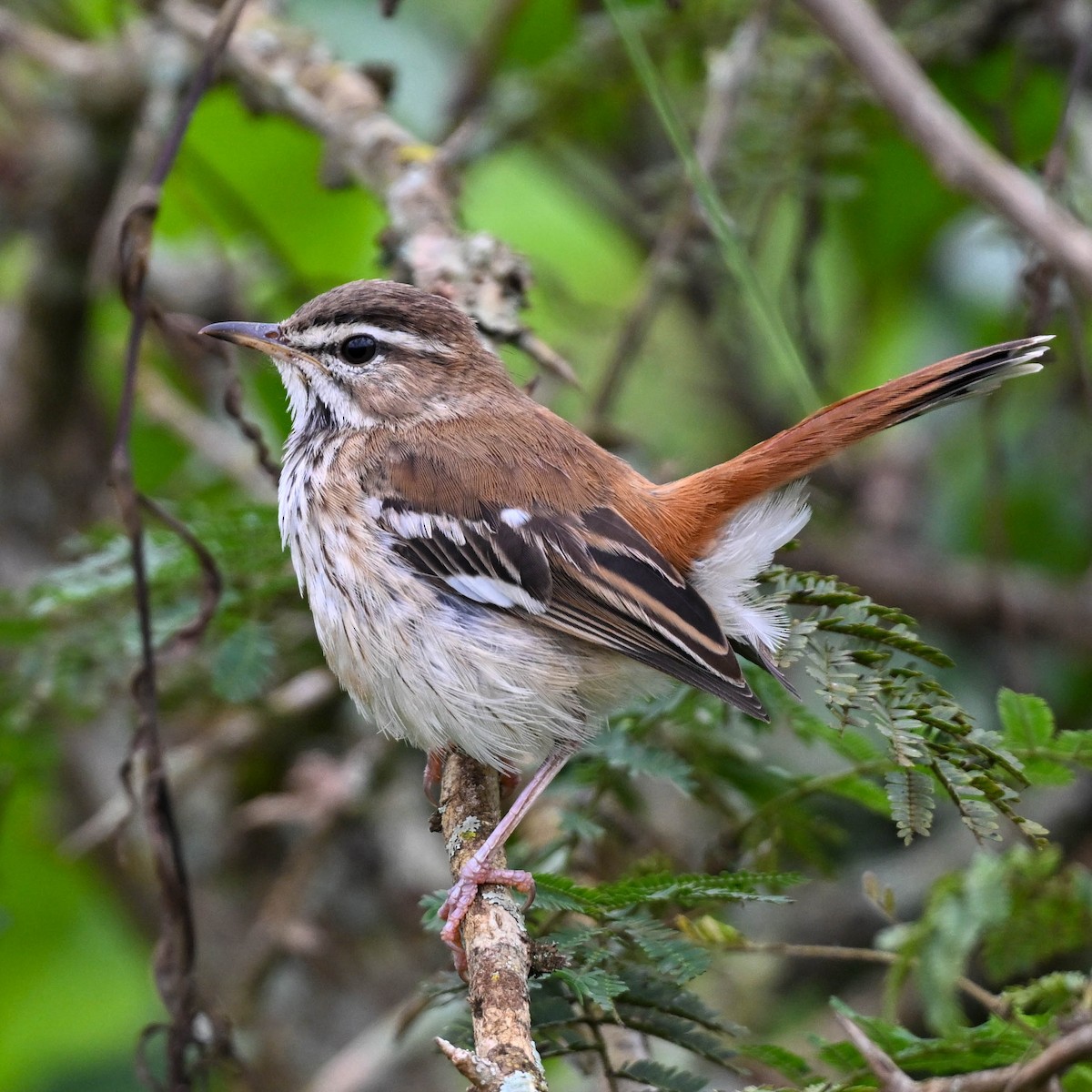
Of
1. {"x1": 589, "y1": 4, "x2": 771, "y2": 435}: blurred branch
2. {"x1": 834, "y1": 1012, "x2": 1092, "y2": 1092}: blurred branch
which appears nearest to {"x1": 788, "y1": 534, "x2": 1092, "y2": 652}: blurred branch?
{"x1": 589, "y1": 4, "x2": 771, "y2": 435}: blurred branch

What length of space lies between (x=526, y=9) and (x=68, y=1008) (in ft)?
15.4

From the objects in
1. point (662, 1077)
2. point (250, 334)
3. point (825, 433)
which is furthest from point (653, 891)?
point (250, 334)

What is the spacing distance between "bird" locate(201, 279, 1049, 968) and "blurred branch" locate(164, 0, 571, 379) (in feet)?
0.50

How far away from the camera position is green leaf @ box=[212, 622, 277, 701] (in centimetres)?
351

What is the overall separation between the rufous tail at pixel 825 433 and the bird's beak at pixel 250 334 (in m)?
1.20

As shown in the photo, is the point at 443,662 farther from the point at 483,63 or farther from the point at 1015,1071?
the point at 483,63

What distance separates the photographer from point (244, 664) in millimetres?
3572

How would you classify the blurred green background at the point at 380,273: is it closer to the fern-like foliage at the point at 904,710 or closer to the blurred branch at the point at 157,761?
the blurred branch at the point at 157,761

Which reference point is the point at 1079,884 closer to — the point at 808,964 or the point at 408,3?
the point at 808,964

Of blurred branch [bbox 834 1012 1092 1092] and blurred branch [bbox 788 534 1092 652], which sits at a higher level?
blurred branch [bbox 788 534 1092 652]

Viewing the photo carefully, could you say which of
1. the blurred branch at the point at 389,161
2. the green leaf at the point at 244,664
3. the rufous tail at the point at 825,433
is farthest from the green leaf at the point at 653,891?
the blurred branch at the point at 389,161

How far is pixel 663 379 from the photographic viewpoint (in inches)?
282

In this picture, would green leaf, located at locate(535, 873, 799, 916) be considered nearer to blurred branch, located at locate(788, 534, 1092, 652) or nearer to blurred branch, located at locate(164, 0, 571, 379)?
blurred branch, located at locate(164, 0, 571, 379)

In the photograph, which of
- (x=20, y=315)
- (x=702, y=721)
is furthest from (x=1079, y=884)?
(x=20, y=315)
